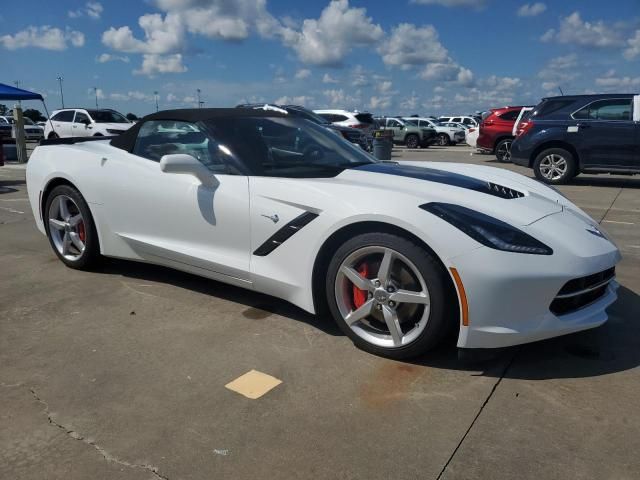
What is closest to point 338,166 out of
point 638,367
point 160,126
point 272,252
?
point 272,252

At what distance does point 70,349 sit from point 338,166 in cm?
191

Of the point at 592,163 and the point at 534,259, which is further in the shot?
the point at 592,163

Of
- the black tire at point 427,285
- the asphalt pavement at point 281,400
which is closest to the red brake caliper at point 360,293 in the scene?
the black tire at point 427,285

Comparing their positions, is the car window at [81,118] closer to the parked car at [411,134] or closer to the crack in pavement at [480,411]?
the parked car at [411,134]

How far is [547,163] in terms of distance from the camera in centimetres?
1025

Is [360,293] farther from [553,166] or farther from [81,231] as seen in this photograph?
[553,166]

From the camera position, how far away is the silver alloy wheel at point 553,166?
10.1m

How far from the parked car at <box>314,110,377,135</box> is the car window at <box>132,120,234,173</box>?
656 inches

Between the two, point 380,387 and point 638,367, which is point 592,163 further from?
point 380,387

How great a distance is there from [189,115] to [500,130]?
43.9 feet

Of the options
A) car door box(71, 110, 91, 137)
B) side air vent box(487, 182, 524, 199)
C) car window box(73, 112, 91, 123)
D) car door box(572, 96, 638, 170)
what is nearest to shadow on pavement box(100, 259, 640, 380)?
side air vent box(487, 182, 524, 199)

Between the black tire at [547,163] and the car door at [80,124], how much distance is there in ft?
51.9

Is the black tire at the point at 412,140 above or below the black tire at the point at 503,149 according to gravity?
below

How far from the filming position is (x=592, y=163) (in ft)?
32.2
